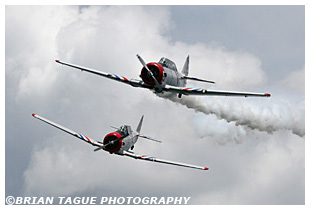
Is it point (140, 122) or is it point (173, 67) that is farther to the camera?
point (140, 122)

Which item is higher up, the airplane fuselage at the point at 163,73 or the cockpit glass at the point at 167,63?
the cockpit glass at the point at 167,63

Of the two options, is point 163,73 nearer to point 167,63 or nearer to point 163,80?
point 163,80

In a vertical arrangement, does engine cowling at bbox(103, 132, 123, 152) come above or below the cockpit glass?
below

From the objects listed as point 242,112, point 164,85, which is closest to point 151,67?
point 164,85

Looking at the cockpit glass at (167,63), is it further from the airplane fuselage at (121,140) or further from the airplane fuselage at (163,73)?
the airplane fuselage at (121,140)

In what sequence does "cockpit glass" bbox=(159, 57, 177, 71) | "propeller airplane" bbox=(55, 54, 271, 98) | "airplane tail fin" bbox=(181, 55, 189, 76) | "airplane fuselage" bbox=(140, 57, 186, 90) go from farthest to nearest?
"airplane tail fin" bbox=(181, 55, 189, 76)
"cockpit glass" bbox=(159, 57, 177, 71)
"airplane fuselage" bbox=(140, 57, 186, 90)
"propeller airplane" bbox=(55, 54, 271, 98)

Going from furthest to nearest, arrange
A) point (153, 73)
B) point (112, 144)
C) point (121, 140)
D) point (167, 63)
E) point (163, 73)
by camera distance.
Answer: point (121, 140) < point (112, 144) < point (167, 63) < point (163, 73) < point (153, 73)

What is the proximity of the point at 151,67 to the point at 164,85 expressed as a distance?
2226 millimetres

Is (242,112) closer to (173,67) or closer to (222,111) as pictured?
(222,111)

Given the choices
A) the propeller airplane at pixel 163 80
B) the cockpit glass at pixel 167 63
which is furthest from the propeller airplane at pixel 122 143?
the cockpit glass at pixel 167 63

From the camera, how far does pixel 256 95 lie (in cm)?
5156

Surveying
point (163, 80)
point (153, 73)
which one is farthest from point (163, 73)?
point (153, 73)

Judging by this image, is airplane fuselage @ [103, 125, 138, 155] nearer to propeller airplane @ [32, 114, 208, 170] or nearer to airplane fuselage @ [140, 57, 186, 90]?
propeller airplane @ [32, 114, 208, 170]

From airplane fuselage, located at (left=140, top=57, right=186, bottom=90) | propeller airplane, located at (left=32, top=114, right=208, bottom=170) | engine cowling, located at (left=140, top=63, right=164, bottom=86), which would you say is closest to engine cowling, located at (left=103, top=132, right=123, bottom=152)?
propeller airplane, located at (left=32, top=114, right=208, bottom=170)
